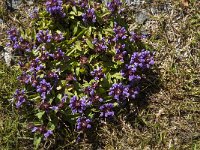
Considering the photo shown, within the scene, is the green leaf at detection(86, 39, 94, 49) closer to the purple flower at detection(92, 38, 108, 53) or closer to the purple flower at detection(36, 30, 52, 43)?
the purple flower at detection(92, 38, 108, 53)

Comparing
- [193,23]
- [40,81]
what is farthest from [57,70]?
[193,23]

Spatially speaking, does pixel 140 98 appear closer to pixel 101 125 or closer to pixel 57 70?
→ pixel 101 125

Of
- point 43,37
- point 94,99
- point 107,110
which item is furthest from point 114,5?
point 107,110

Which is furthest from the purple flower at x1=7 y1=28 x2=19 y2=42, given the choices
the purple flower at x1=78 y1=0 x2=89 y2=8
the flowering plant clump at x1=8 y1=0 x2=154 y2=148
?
the purple flower at x1=78 y1=0 x2=89 y2=8

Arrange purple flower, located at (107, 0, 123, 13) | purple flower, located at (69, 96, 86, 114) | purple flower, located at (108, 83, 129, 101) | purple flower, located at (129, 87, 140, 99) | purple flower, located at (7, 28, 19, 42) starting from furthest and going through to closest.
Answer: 1. purple flower, located at (7, 28, 19, 42)
2. purple flower, located at (107, 0, 123, 13)
3. purple flower, located at (129, 87, 140, 99)
4. purple flower, located at (108, 83, 129, 101)
5. purple flower, located at (69, 96, 86, 114)

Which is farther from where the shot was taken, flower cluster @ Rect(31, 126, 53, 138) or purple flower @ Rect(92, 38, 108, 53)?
purple flower @ Rect(92, 38, 108, 53)

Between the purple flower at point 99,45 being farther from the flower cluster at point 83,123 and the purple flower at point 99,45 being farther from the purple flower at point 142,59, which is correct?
the flower cluster at point 83,123
